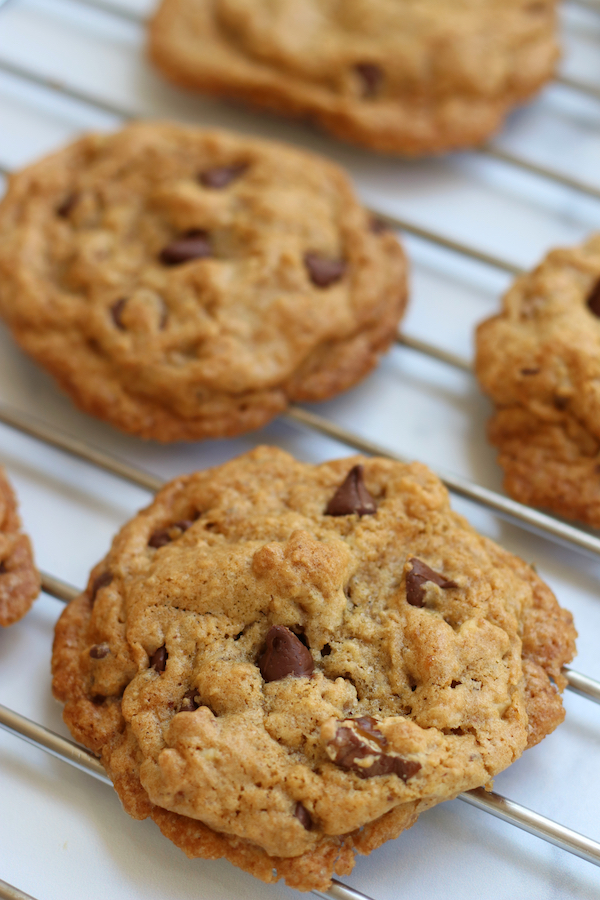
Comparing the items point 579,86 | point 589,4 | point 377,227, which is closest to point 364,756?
point 377,227

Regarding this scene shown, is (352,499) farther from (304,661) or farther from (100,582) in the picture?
(100,582)

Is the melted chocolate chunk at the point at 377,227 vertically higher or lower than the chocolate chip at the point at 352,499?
higher

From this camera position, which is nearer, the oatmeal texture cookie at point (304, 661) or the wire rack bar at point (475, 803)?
the oatmeal texture cookie at point (304, 661)

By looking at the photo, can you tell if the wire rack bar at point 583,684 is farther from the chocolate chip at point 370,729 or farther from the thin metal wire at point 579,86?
the thin metal wire at point 579,86

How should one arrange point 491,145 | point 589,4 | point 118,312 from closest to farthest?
point 118,312, point 491,145, point 589,4

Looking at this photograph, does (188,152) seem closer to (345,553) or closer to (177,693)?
(345,553)

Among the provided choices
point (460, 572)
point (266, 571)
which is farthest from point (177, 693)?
point (460, 572)

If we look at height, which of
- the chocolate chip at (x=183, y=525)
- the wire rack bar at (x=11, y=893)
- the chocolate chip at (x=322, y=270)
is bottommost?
the wire rack bar at (x=11, y=893)

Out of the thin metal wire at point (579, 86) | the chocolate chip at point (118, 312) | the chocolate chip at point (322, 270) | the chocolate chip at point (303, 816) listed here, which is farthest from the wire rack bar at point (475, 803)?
the thin metal wire at point (579, 86)
